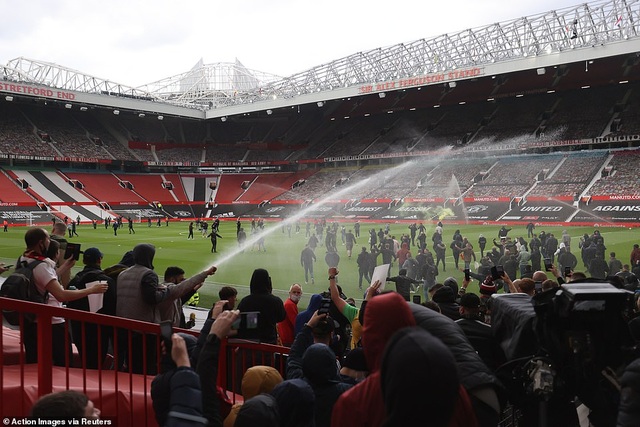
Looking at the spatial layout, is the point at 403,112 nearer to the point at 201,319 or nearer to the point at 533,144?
the point at 533,144

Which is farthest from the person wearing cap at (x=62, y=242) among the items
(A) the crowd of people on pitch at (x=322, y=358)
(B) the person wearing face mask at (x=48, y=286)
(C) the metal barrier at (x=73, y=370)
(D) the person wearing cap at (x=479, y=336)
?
(D) the person wearing cap at (x=479, y=336)

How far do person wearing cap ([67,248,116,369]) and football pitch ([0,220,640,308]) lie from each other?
820cm

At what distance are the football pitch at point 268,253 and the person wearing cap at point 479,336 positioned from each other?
1012cm

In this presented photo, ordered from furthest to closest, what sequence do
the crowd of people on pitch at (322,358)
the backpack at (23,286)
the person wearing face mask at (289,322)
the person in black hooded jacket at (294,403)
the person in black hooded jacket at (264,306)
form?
the person wearing face mask at (289,322), the person in black hooded jacket at (264,306), the backpack at (23,286), the person in black hooded jacket at (294,403), the crowd of people on pitch at (322,358)

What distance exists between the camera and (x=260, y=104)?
53656 millimetres

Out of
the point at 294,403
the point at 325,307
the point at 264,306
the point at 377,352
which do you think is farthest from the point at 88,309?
the point at 377,352

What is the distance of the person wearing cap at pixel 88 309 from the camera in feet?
14.4

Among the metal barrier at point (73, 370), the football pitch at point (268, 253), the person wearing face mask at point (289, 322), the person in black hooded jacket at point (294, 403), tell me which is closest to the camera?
the person in black hooded jacket at point (294, 403)

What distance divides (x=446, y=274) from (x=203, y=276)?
13896 millimetres

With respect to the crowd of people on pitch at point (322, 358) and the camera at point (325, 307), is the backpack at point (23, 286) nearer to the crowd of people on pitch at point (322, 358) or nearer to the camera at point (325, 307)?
the crowd of people on pitch at point (322, 358)

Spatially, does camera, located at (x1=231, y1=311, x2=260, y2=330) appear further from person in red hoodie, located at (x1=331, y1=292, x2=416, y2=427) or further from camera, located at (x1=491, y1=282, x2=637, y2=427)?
camera, located at (x1=491, y1=282, x2=637, y2=427)

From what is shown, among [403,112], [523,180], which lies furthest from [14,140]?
[523,180]

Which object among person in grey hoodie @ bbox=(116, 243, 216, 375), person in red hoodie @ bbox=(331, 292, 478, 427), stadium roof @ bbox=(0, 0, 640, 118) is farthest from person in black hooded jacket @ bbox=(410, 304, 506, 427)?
stadium roof @ bbox=(0, 0, 640, 118)

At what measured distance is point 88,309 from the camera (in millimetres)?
5656
